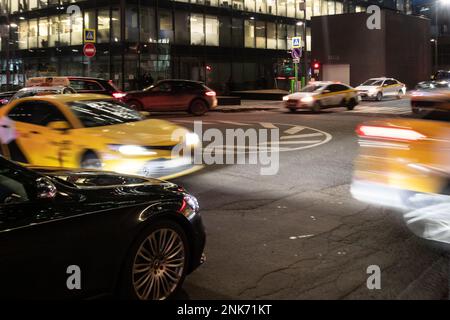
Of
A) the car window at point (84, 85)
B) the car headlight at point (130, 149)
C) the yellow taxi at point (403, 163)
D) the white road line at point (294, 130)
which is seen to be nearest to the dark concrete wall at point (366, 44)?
the white road line at point (294, 130)

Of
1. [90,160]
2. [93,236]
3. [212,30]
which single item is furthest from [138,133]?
[212,30]

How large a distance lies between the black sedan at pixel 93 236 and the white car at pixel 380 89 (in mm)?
31788

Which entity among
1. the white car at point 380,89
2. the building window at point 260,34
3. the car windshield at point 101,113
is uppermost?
the building window at point 260,34

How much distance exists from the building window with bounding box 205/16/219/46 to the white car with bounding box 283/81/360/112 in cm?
2067

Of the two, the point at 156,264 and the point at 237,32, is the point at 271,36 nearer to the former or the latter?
the point at 237,32

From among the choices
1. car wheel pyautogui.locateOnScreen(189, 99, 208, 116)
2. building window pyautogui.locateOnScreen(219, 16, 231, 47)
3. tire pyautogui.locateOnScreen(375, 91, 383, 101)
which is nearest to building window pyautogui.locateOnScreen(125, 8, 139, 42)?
building window pyautogui.locateOnScreen(219, 16, 231, 47)

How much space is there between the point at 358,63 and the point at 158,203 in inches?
1617

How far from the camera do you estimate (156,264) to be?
438cm

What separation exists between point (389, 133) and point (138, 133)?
432cm

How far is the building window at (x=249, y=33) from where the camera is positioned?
48344mm

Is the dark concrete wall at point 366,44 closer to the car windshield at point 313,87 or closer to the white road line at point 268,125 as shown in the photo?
the car windshield at point 313,87

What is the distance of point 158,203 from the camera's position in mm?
4402

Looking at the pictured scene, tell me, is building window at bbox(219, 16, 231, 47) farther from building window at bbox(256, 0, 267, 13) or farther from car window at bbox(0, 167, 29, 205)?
car window at bbox(0, 167, 29, 205)

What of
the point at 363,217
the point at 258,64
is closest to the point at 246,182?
the point at 363,217
